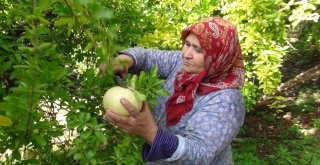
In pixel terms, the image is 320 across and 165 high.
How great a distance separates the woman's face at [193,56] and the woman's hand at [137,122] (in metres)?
0.64

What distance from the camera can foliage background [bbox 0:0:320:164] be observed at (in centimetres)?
108

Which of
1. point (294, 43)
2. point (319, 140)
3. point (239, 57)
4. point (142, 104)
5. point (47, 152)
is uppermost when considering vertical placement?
point (294, 43)

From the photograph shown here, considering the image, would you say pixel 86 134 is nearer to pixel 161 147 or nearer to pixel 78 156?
pixel 78 156

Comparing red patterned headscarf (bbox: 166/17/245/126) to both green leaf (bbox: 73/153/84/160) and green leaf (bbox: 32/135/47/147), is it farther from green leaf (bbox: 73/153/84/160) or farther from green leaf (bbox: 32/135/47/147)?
green leaf (bbox: 32/135/47/147)

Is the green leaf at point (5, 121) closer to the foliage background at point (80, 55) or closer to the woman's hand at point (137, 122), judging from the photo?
the foliage background at point (80, 55)

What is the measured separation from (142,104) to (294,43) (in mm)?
7212

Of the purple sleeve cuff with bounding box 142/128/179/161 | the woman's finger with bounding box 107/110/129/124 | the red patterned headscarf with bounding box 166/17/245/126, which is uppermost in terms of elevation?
the red patterned headscarf with bounding box 166/17/245/126

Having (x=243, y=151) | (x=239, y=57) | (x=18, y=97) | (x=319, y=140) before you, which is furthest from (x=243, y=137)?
(x=18, y=97)

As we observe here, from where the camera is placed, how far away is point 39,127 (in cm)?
123

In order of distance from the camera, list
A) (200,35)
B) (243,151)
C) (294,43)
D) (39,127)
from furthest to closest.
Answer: (294,43) < (243,151) < (200,35) < (39,127)

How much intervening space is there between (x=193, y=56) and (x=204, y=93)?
0.20 meters

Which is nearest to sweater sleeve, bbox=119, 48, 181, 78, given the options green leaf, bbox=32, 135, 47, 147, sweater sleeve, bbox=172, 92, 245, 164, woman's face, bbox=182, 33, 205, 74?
woman's face, bbox=182, 33, 205, 74

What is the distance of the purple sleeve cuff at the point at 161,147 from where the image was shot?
5.06 feet

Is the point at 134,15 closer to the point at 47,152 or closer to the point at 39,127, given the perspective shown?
the point at 47,152
